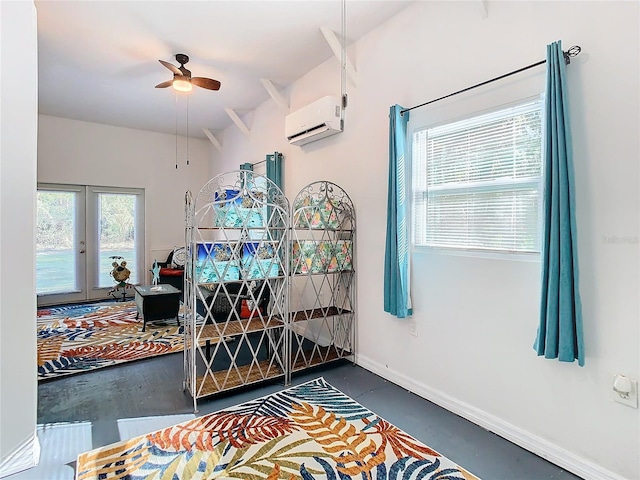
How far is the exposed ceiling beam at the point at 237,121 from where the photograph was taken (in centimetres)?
521

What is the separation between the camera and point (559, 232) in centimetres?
Answer: 178

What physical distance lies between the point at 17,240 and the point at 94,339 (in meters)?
2.42

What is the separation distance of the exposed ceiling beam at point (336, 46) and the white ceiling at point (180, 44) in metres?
0.05

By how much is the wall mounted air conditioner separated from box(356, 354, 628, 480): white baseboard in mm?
2317

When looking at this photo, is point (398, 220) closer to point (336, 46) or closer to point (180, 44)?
point (336, 46)

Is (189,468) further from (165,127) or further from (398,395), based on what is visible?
(165,127)

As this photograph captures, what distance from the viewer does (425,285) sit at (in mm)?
2656

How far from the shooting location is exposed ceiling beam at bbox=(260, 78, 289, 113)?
425 centimetres

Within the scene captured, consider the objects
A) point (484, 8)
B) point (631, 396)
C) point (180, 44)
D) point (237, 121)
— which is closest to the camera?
point (631, 396)

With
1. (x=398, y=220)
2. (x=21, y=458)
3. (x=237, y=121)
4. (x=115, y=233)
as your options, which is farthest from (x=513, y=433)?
(x=115, y=233)

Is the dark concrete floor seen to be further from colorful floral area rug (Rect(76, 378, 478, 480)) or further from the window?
the window

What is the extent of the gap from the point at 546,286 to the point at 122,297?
6.37 meters

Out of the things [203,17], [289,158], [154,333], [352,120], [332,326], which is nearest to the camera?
[203,17]

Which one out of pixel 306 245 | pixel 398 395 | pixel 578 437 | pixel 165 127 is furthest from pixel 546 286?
pixel 165 127
